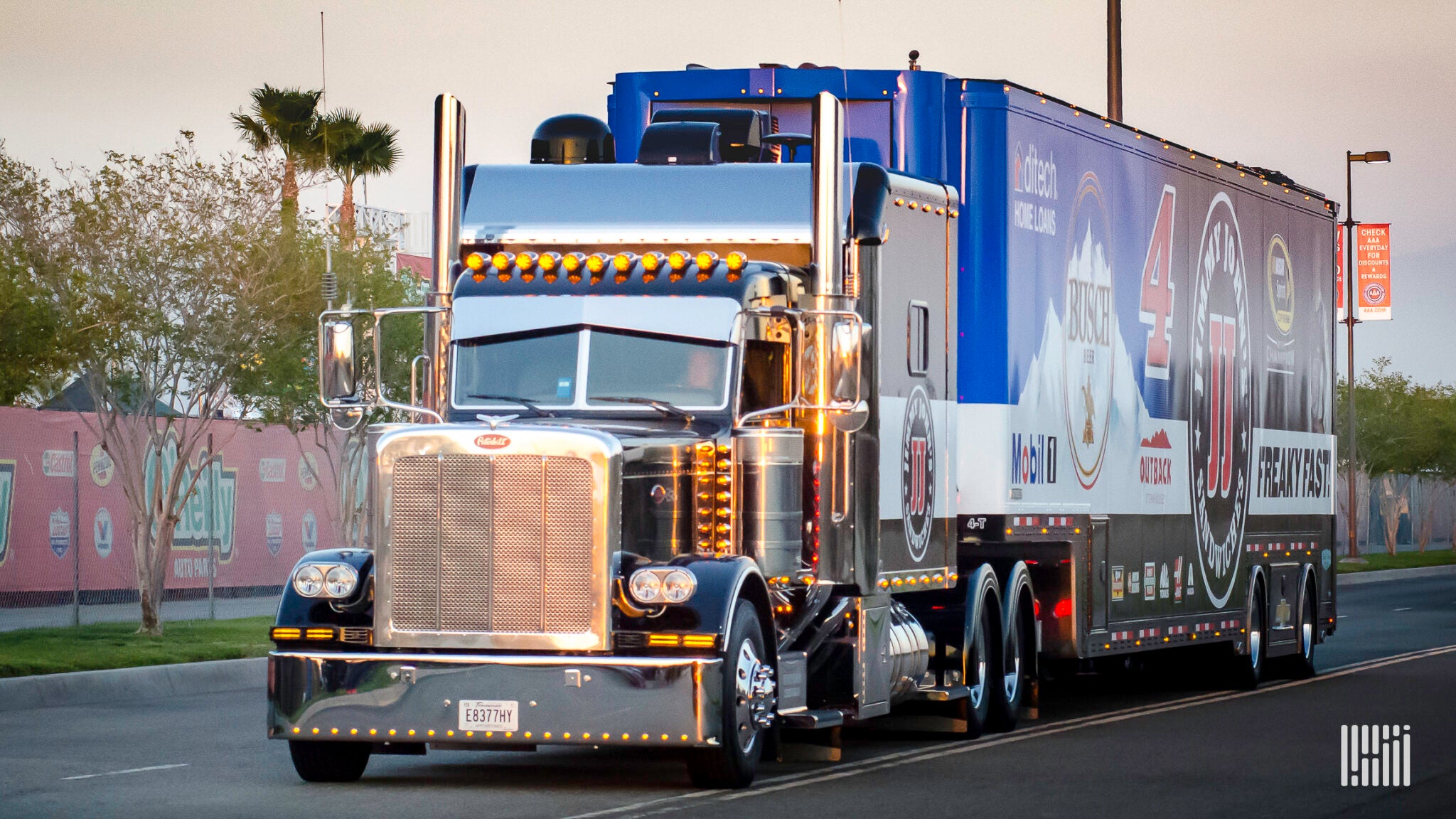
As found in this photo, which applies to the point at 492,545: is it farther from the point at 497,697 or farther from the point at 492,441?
the point at 497,697

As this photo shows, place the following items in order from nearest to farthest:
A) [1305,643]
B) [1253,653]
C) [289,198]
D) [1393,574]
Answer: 1. [1253,653]
2. [1305,643]
3. [289,198]
4. [1393,574]

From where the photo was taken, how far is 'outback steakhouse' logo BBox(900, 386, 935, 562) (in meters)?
15.2

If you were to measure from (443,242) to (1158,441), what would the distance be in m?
8.18

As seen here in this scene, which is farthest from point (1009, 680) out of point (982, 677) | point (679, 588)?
point (679, 588)

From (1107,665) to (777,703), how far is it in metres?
10.2

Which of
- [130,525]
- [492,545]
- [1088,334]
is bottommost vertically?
[130,525]

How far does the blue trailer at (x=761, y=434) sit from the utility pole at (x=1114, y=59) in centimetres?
1114

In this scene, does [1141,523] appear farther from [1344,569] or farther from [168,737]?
[1344,569]

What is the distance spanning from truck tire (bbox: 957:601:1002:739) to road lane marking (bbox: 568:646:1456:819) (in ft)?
0.68

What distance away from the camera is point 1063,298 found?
17.6 meters

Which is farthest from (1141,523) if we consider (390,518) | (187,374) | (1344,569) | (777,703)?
(1344,569)

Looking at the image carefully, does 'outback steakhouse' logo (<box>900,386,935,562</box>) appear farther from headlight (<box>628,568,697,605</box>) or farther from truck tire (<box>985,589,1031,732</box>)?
headlight (<box>628,568,697,605</box>)

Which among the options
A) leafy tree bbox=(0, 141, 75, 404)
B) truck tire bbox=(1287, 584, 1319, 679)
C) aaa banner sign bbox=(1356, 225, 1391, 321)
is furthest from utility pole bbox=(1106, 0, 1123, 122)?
aaa banner sign bbox=(1356, 225, 1391, 321)

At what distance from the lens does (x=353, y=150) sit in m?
41.4
